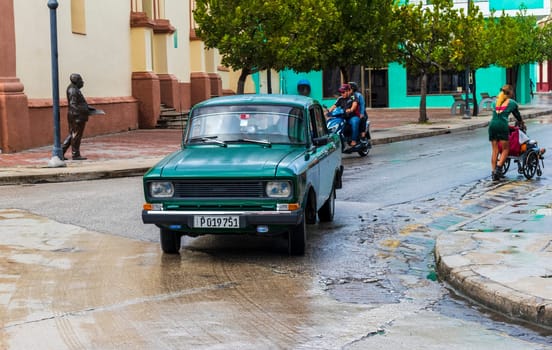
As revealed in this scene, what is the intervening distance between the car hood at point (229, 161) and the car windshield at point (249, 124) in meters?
0.24

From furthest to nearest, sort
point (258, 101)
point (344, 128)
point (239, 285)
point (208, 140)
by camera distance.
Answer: point (344, 128) → point (258, 101) → point (208, 140) → point (239, 285)

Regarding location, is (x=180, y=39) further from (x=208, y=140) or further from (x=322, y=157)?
(x=208, y=140)

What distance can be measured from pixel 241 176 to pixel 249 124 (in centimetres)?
147

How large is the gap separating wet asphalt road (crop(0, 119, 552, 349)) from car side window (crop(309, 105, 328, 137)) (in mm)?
1177

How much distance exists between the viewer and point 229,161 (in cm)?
943

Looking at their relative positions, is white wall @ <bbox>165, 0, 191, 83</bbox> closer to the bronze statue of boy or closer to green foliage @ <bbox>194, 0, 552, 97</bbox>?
green foliage @ <bbox>194, 0, 552, 97</bbox>

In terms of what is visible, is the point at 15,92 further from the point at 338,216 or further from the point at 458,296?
the point at 458,296

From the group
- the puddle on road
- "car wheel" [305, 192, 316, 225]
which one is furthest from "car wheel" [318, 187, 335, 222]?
the puddle on road

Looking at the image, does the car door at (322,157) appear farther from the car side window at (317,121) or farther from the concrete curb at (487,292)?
the concrete curb at (487,292)

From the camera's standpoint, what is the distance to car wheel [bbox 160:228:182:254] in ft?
31.7

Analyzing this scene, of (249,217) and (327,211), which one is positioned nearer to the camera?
(249,217)

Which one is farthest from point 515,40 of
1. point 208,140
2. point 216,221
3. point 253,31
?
point 216,221

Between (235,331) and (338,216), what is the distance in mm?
5858

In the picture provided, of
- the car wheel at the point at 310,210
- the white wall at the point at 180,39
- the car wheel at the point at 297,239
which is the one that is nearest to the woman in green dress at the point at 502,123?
the car wheel at the point at 310,210
